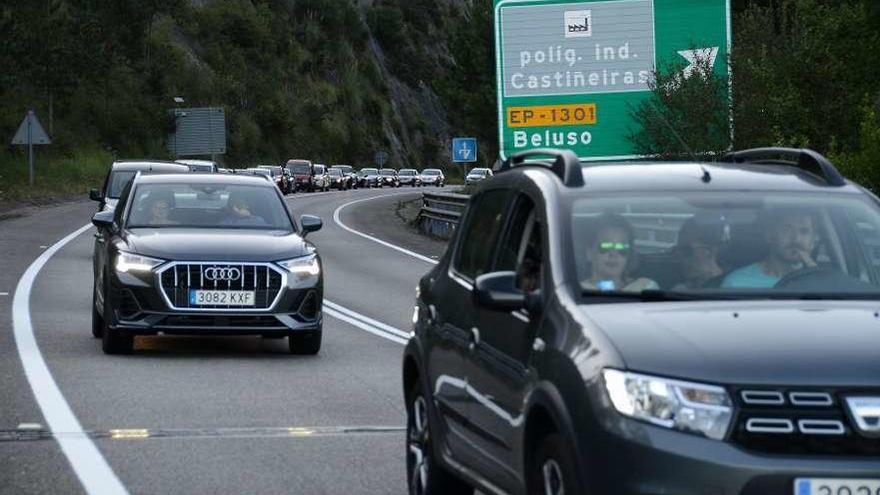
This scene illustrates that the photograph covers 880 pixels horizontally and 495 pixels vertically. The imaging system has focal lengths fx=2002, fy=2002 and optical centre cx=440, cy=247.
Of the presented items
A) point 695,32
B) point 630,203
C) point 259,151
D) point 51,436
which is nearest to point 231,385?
point 51,436

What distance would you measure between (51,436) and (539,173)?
447cm

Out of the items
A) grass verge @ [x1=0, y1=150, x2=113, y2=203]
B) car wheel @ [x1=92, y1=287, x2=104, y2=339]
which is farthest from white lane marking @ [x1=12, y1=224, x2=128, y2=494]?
grass verge @ [x1=0, y1=150, x2=113, y2=203]

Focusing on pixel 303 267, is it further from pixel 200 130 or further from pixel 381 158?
pixel 381 158

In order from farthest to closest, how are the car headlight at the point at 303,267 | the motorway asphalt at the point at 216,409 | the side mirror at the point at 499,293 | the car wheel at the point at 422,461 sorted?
the car headlight at the point at 303,267
the motorway asphalt at the point at 216,409
the car wheel at the point at 422,461
the side mirror at the point at 499,293

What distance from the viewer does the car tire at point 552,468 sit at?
19.2ft

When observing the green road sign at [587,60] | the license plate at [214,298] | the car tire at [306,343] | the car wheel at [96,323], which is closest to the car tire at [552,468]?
the license plate at [214,298]

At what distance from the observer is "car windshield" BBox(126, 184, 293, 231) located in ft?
56.2

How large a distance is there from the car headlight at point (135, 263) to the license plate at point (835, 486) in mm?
10861

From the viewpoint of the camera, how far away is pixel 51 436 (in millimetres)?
10930

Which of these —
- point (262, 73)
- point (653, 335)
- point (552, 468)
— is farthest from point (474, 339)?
point (262, 73)

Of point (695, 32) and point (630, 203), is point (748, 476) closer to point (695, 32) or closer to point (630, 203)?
point (630, 203)

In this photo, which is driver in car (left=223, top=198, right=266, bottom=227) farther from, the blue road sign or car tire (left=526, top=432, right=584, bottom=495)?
the blue road sign

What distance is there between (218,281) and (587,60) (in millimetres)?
17099

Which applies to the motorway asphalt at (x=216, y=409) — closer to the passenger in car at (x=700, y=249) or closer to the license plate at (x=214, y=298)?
the license plate at (x=214, y=298)
